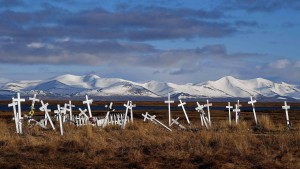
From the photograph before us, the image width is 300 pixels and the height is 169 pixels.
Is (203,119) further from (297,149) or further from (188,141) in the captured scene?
(297,149)

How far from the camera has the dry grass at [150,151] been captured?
16.5m

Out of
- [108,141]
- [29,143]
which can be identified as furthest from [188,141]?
[29,143]

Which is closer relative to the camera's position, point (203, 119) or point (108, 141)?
point (108, 141)

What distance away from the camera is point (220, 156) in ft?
57.3

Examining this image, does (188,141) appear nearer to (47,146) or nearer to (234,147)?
(234,147)

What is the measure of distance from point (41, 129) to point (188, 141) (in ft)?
34.4

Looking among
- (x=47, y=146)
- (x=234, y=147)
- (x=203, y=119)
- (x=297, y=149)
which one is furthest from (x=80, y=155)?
(x=203, y=119)

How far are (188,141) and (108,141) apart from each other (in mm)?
3570

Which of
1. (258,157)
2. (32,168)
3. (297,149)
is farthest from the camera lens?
(297,149)

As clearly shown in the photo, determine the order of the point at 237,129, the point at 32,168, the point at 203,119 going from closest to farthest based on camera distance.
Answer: the point at 32,168
the point at 237,129
the point at 203,119

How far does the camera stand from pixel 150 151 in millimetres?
18891

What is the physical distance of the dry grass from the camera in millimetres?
16484

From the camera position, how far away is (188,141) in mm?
21422

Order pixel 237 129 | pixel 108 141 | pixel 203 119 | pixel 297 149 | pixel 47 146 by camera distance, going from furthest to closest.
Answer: pixel 203 119
pixel 237 129
pixel 108 141
pixel 47 146
pixel 297 149
